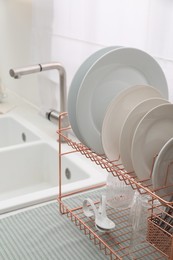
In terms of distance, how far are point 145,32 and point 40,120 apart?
837 millimetres

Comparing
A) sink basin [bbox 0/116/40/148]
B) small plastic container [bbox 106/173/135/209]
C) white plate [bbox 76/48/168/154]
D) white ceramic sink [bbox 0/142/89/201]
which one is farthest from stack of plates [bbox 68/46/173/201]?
sink basin [bbox 0/116/40/148]

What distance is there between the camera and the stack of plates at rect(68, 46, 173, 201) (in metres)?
0.88

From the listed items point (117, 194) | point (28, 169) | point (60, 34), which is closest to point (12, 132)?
point (28, 169)

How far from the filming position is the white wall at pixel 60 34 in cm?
134

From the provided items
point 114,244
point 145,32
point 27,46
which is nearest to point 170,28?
point 145,32

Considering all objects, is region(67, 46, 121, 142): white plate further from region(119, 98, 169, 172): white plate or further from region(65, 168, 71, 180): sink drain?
region(65, 168, 71, 180): sink drain

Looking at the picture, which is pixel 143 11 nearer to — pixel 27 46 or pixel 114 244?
pixel 114 244

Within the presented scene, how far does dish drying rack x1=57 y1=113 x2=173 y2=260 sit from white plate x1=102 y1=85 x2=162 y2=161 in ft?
0.10

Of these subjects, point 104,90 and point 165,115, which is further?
point 104,90

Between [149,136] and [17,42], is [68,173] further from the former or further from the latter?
[17,42]

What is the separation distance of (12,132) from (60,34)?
561mm

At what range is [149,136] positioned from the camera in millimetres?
887

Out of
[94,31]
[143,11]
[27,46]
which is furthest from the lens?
[27,46]

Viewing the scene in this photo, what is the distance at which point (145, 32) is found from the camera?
129 cm
